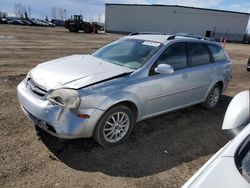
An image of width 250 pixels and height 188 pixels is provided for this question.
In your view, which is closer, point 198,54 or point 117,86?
point 117,86

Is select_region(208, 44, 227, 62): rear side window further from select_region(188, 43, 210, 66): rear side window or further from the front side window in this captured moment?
the front side window

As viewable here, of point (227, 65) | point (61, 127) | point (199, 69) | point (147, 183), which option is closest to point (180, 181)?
point (147, 183)

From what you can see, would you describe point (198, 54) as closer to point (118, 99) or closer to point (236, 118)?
point (118, 99)

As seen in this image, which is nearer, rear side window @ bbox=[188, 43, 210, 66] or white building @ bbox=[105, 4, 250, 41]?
rear side window @ bbox=[188, 43, 210, 66]

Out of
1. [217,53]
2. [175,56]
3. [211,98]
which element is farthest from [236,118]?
[217,53]

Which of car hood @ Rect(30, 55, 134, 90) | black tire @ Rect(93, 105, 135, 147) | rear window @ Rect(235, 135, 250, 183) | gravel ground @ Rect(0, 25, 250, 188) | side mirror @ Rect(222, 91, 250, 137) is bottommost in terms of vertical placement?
gravel ground @ Rect(0, 25, 250, 188)

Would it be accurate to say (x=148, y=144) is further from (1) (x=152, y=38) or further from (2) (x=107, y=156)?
(1) (x=152, y=38)

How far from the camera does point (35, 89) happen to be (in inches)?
142

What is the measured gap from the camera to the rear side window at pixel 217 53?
556 cm

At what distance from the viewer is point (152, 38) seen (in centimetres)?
474

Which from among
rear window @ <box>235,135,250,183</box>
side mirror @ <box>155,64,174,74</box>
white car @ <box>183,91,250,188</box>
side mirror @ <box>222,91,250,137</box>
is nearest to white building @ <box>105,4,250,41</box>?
side mirror @ <box>155,64,174,74</box>

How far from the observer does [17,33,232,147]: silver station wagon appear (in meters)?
3.28

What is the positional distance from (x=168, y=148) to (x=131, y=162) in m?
0.75

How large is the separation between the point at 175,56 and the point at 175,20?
51.0 meters
